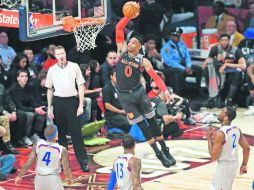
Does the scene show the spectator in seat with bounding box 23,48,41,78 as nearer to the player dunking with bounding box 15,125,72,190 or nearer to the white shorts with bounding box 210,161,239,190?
the player dunking with bounding box 15,125,72,190

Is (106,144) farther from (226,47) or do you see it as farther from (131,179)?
(131,179)

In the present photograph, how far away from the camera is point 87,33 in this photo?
701 inches

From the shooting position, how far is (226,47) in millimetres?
20828

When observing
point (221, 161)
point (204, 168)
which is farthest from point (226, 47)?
point (221, 161)

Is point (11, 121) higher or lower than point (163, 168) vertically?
higher

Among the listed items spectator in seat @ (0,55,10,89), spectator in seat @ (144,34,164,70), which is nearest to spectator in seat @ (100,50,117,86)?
spectator in seat @ (144,34,164,70)

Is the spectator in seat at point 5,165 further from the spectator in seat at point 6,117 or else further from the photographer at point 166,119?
the photographer at point 166,119

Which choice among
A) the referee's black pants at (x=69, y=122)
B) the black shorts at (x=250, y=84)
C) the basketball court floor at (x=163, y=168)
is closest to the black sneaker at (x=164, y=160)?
the basketball court floor at (x=163, y=168)

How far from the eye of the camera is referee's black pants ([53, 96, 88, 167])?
15255 millimetres

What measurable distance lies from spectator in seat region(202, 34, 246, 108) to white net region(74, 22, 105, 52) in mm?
4056

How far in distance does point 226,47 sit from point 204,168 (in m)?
5.72

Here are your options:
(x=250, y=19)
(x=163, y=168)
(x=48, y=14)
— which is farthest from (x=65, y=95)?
(x=250, y=19)

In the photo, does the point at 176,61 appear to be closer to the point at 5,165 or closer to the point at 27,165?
the point at 5,165

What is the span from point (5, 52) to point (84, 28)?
2.50m
